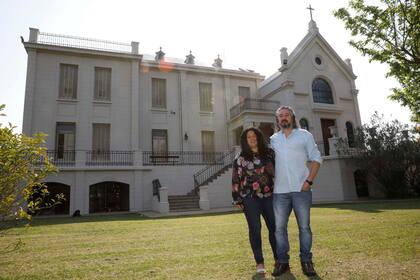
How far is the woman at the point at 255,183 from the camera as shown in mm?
3560

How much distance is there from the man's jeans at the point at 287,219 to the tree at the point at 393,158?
16.5 metres

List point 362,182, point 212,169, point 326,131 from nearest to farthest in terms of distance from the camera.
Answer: point 212,169, point 362,182, point 326,131

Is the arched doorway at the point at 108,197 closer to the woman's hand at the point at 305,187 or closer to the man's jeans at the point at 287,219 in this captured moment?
the man's jeans at the point at 287,219

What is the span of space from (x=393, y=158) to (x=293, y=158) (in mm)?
16823

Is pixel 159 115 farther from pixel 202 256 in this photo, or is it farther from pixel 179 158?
pixel 202 256

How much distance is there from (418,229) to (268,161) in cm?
430

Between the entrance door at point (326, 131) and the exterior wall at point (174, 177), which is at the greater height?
the entrance door at point (326, 131)

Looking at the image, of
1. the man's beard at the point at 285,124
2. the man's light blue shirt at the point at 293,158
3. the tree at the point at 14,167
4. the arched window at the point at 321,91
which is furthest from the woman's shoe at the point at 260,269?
the arched window at the point at 321,91

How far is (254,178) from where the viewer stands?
3.62 m

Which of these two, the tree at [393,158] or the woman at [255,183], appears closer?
the woman at [255,183]

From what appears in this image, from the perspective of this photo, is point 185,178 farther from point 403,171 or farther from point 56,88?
point 403,171

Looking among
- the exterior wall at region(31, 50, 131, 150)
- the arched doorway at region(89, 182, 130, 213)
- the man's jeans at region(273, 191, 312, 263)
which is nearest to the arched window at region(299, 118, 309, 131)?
the exterior wall at region(31, 50, 131, 150)

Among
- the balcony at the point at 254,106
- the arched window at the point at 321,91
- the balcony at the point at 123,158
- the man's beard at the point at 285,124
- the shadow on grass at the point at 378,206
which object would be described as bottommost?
the shadow on grass at the point at 378,206

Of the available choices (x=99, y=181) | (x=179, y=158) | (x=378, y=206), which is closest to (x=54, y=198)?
(x=99, y=181)
